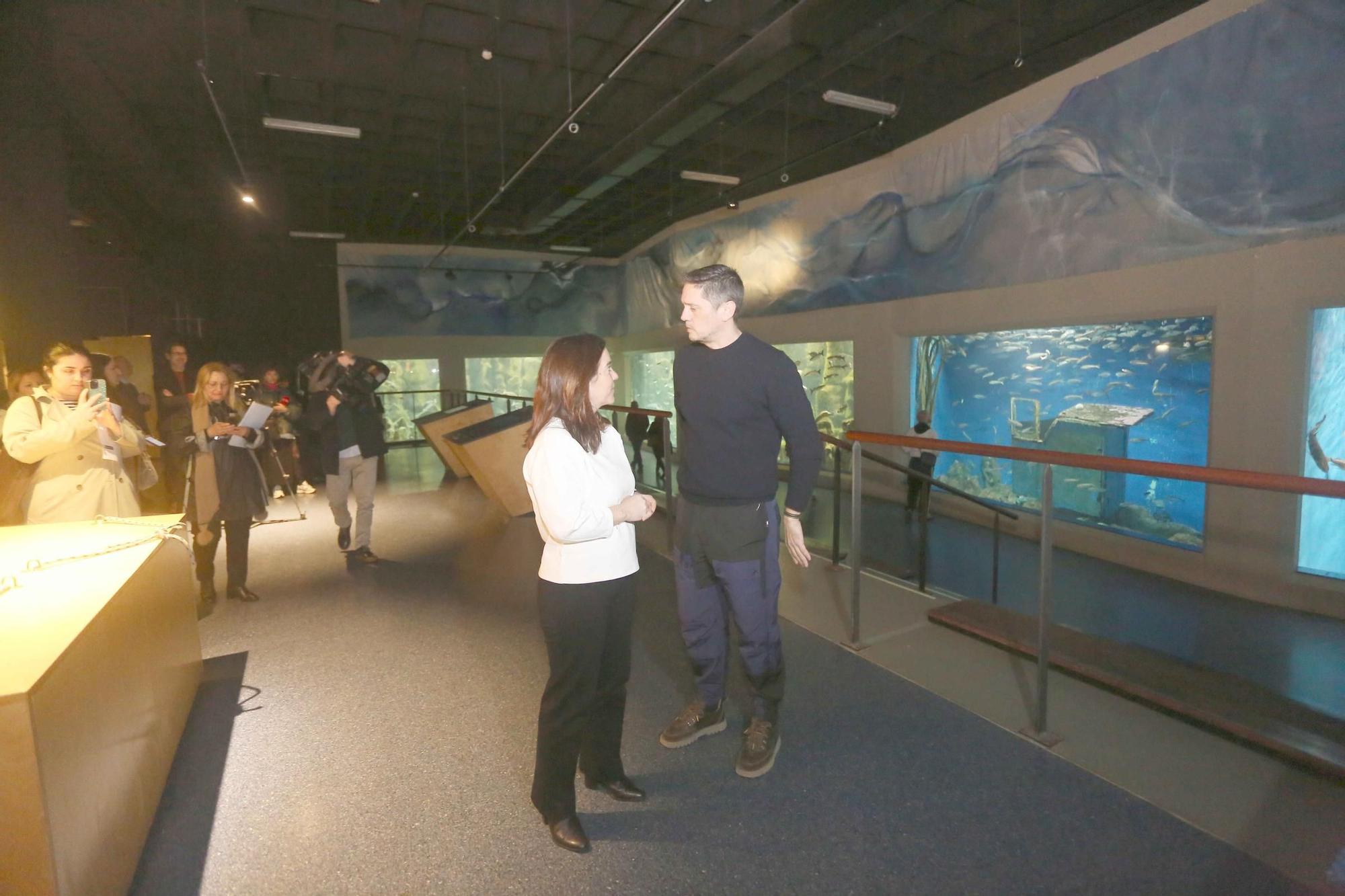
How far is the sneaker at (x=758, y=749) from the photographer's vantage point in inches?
86.4

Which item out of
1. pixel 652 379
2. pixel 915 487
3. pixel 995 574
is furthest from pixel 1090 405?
pixel 652 379

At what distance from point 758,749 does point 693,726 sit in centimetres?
30

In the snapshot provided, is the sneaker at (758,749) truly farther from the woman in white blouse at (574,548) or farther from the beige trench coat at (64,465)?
the beige trench coat at (64,465)

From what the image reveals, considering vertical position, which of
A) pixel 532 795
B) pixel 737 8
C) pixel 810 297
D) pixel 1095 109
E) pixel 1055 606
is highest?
pixel 737 8

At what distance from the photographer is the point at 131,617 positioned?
193cm

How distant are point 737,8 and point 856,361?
4.75m

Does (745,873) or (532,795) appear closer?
(745,873)

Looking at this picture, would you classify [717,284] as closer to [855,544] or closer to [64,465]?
[855,544]

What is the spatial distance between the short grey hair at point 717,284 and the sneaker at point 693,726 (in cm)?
151

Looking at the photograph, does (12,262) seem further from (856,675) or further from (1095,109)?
(1095,109)

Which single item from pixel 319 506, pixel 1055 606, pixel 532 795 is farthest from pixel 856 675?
pixel 319 506

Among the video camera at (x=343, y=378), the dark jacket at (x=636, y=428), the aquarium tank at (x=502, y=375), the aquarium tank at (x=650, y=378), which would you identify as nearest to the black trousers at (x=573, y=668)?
the video camera at (x=343, y=378)

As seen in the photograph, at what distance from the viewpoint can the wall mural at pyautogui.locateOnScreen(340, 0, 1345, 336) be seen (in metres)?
4.55

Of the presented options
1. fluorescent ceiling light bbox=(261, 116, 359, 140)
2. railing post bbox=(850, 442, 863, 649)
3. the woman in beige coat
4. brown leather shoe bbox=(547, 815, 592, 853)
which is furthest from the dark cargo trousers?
fluorescent ceiling light bbox=(261, 116, 359, 140)
